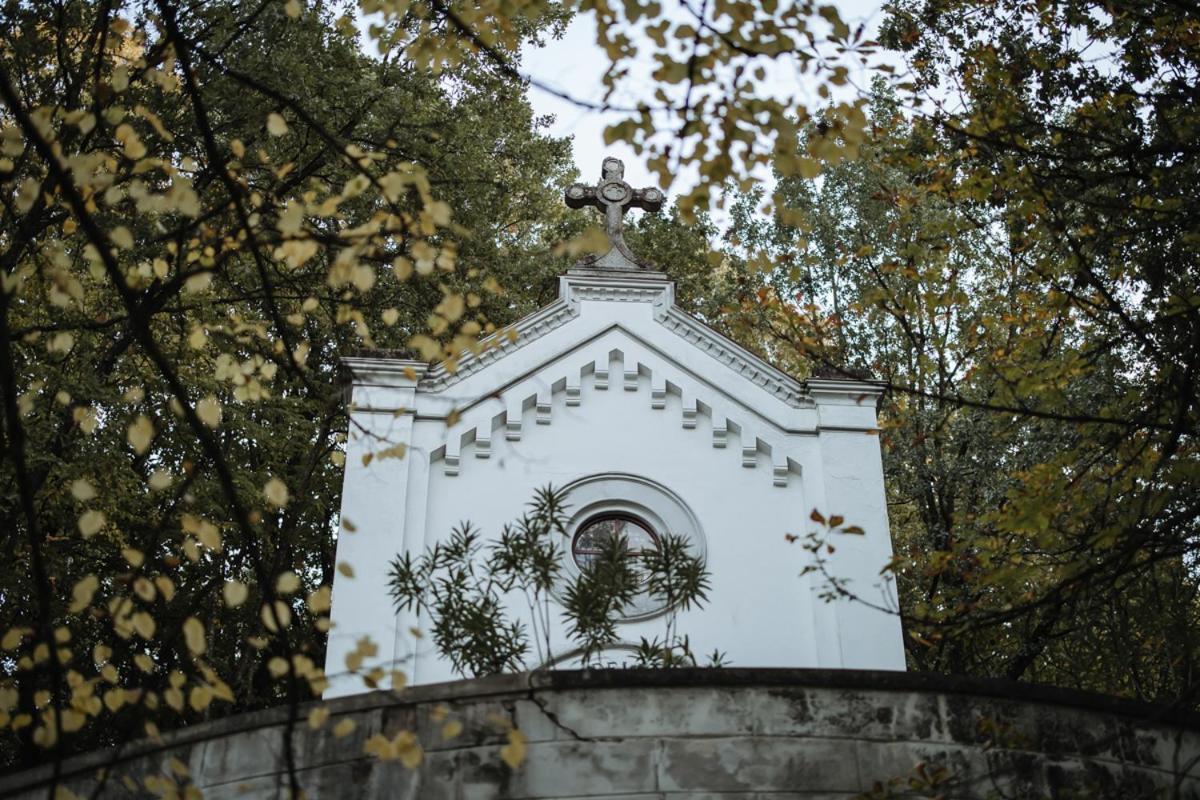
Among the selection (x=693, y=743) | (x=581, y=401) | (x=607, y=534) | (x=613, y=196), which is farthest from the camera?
(x=613, y=196)

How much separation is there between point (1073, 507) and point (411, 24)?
12522mm

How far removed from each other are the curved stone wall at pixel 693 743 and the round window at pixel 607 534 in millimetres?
4638

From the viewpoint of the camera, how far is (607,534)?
476 inches

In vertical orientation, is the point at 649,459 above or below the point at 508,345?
below

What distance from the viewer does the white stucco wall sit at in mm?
11570

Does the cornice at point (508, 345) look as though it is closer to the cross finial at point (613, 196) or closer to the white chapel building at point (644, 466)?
the white chapel building at point (644, 466)

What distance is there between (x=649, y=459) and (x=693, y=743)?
18.2 feet

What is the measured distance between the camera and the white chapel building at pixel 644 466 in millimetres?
11570

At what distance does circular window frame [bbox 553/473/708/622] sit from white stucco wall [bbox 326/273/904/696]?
2.8 inches

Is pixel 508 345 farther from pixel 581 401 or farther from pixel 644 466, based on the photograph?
pixel 644 466

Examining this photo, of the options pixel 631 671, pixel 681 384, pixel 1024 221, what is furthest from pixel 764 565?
pixel 631 671

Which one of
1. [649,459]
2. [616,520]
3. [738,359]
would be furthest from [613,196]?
[616,520]

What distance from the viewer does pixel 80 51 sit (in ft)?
50.3

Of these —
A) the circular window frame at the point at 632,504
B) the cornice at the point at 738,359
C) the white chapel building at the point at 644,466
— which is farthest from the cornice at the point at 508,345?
the circular window frame at the point at 632,504
